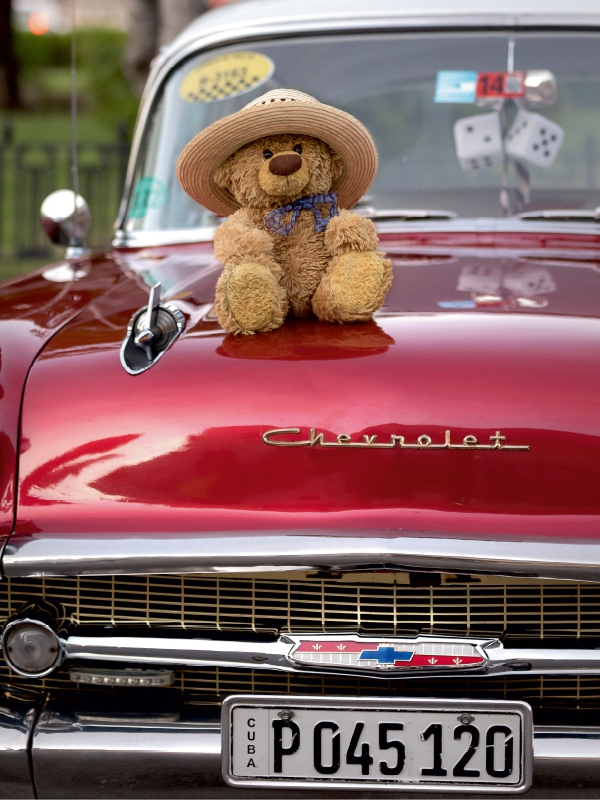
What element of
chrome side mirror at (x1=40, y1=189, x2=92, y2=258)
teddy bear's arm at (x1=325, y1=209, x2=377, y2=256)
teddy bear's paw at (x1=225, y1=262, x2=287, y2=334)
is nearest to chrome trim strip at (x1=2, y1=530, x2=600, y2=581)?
teddy bear's paw at (x1=225, y1=262, x2=287, y2=334)

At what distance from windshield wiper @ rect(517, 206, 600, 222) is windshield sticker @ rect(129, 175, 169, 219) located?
1090 mm

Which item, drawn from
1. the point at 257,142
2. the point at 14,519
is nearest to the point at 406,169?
the point at 257,142

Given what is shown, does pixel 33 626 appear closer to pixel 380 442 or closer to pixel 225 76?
pixel 380 442

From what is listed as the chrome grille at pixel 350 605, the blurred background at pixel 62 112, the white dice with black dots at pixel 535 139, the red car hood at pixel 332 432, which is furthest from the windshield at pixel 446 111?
the chrome grille at pixel 350 605

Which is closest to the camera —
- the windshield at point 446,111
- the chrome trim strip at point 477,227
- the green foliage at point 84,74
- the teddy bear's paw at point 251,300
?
the teddy bear's paw at point 251,300

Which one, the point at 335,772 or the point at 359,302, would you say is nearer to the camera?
the point at 335,772

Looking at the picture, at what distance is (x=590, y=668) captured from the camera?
2.23m

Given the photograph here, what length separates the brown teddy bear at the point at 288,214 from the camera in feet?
8.27

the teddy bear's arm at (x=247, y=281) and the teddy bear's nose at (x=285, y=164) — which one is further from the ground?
the teddy bear's nose at (x=285, y=164)

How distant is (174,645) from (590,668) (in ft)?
2.56

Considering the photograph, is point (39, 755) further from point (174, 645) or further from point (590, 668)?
point (590, 668)

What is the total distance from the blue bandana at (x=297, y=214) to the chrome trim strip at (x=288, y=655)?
3.00 feet

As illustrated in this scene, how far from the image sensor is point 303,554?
218cm

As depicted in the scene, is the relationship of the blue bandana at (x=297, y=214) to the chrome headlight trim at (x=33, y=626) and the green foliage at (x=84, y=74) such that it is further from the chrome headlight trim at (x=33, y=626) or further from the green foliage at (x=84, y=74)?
the green foliage at (x=84, y=74)
